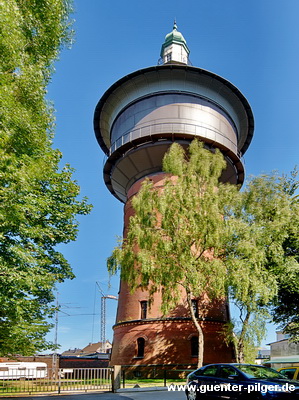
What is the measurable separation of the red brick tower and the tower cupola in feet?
21.3

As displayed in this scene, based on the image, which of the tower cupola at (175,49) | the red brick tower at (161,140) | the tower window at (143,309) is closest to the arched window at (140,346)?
the red brick tower at (161,140)

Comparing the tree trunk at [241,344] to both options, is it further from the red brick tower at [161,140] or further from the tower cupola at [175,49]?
the tower cupola at [175,49]

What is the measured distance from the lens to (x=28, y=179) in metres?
9.31

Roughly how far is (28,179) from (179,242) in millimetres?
7962

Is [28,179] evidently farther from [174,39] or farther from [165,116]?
[174,39]

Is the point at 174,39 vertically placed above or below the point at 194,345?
above

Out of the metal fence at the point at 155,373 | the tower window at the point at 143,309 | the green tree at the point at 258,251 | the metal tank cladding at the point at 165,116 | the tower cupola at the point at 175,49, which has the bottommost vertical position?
the metal fence at the point at 155,373

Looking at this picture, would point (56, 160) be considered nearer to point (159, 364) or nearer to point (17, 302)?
point (17, 302)

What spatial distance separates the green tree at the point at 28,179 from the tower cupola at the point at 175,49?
18.1m

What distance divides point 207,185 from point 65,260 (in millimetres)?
7713

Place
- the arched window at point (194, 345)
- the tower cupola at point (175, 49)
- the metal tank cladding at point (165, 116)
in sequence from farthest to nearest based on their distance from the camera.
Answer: the tower cupola at point (175, 49)
the metal tank cladding at point (165, 116)
the arched window at point (194, 345)

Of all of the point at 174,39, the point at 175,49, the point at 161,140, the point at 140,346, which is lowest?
the point at 140,346

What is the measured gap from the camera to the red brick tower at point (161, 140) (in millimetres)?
19672

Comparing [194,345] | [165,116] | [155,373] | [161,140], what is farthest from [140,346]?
[165,116]
